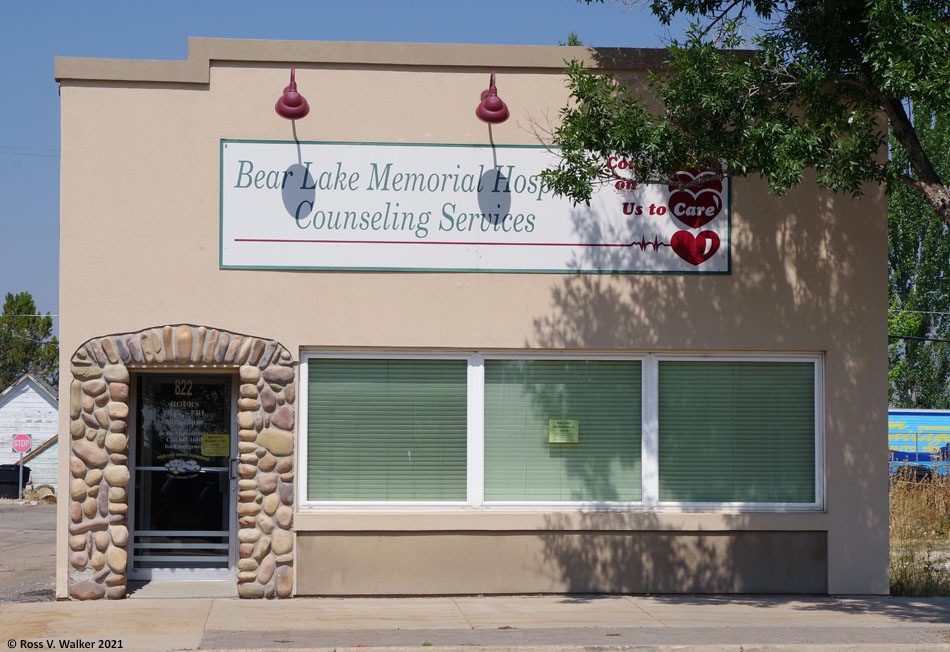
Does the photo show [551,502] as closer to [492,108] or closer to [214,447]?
[214,447]

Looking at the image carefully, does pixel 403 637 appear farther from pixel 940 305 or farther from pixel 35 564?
pixel 940 305

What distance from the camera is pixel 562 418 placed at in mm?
10945

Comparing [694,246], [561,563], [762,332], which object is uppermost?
[694,246]

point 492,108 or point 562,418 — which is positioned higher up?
point 492,108

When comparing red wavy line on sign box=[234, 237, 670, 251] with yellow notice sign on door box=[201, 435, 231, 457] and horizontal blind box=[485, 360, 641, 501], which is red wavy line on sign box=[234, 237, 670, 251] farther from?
yellow notice sign on door box=[201, 435, 231, 457]

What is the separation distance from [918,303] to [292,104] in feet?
121

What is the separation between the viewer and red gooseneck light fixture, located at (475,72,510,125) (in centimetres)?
1059

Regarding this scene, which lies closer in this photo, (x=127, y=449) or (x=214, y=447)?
(x=127, y=449)

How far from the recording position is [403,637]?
8609 mm

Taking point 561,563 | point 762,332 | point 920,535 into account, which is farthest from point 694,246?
point 920,535

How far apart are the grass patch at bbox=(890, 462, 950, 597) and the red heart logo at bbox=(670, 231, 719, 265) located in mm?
4132

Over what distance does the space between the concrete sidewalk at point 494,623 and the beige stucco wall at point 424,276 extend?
2.47 ft

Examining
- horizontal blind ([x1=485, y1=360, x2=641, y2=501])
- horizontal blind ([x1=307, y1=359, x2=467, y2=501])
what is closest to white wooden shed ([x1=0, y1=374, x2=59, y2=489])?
horizontal blind ([x1=307, y1=359, x2=467, y2=501])

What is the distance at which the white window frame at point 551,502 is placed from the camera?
35.1ft
